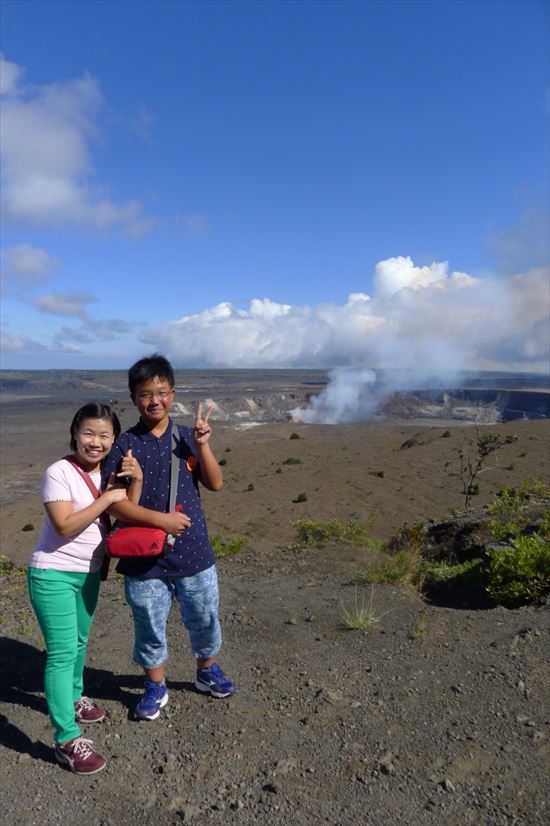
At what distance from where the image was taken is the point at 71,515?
289 centimetres

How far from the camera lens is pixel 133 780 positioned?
9.41ft

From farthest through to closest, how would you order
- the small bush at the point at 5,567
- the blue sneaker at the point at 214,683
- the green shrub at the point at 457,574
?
the small bush at the point at 5,567
the green shrub at the point at 457,574
the blue sneaker at the point at 214,683

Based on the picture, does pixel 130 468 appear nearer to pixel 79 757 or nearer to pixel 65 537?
pixel 65 537

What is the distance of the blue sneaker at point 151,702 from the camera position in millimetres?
3330

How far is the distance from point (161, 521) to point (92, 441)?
1.80ft

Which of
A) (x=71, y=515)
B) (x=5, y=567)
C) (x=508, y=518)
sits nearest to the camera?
(x=71, y=515)

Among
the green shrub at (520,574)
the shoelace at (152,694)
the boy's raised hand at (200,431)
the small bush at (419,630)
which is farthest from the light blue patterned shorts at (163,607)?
the green shrub at (520,574)

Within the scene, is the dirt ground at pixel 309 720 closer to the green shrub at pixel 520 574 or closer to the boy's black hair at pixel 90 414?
the green shrub at pixel 520 574

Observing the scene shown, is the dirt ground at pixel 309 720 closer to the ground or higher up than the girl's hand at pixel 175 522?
closer to the ground

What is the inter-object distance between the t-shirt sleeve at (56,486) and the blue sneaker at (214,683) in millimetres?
1448

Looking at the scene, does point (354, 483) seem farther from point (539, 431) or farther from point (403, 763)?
point (403, 763)

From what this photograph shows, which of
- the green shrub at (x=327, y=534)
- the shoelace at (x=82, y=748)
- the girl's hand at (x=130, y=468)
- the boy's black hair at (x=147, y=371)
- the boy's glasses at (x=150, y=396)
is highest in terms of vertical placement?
the boy's black hair at (x=147, y=371)

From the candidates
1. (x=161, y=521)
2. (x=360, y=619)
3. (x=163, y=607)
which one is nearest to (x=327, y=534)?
(x=360, y=619)

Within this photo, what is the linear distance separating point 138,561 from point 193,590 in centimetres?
35
